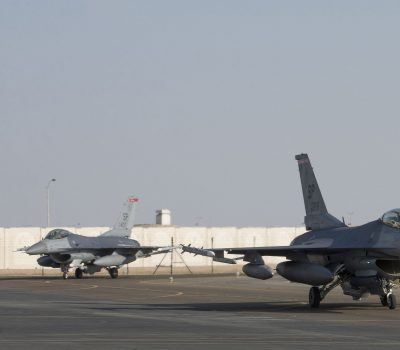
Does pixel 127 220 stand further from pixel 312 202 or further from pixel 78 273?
pixel 312 202

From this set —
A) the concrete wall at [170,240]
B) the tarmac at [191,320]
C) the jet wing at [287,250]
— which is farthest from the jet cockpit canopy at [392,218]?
the concrete wall at [170,240]

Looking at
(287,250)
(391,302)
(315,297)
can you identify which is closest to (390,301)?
(391,302)

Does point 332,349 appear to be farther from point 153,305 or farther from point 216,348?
point 153,305

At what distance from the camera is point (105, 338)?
19.6 meters

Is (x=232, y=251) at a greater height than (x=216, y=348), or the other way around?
(x=232, y=251)

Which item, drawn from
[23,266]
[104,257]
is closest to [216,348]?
[104,257]

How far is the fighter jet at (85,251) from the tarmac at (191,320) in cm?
1751

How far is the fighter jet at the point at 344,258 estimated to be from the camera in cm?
2842

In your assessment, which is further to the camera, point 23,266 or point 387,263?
point 23,266

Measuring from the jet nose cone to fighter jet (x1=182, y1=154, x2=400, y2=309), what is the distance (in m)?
29.2

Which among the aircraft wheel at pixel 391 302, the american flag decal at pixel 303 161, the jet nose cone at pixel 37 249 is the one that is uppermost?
the american flag decal at pixel 303 161

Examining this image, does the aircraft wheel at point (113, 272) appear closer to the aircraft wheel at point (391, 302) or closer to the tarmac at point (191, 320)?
the tarmac at point (191, 320)

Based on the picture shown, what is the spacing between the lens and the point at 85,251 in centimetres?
6041

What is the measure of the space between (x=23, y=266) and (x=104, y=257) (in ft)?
58.8
